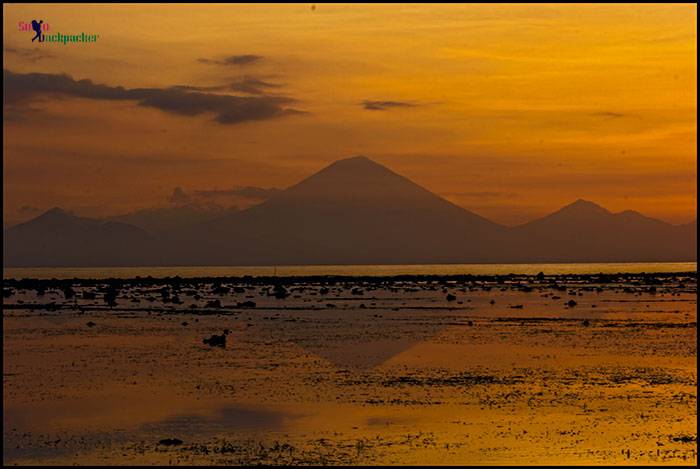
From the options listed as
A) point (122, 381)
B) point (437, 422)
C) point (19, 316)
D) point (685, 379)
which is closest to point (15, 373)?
point (122, 381)

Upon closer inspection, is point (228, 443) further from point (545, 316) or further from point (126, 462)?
point (545, 316)

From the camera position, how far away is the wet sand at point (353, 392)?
22844 millimetres

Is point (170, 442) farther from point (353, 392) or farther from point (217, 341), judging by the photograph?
point (217, 341)

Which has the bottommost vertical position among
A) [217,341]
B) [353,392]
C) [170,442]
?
[170,442]

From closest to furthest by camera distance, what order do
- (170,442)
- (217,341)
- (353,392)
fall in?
1. (170,442)
2. (353,392)
3. (217,341)

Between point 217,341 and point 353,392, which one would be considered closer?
point 353,392

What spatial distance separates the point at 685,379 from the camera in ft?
110

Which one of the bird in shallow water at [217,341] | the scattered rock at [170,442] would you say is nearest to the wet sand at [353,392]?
the scattered rock at [170,442]

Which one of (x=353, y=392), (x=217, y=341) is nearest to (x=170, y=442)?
(x=353, y=392)

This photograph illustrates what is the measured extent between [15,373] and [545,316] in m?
39.0

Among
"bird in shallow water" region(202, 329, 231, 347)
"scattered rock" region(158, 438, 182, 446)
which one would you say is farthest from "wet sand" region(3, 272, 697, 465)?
"bird in shallow water" region(202, 329, 231, 347)

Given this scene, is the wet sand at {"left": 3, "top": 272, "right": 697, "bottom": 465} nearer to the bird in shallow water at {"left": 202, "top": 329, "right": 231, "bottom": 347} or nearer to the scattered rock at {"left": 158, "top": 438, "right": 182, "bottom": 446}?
the scattered rock at {"left": 158, "top": 438, "right": 182, "bottom": 446}

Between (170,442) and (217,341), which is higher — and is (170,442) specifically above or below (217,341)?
below

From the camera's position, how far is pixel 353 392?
3116 centimetres
